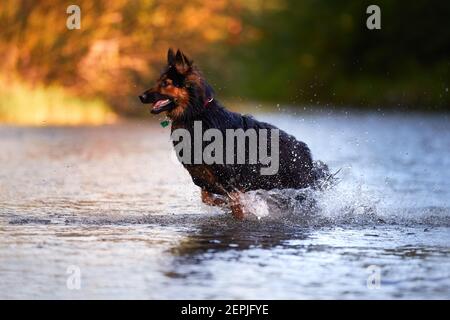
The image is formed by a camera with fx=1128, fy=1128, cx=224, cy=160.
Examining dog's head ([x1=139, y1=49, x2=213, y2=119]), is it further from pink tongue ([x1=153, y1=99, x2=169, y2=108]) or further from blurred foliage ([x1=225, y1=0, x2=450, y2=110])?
blurred foliage ([x1=225, y1=0, x2=450, y2=110])

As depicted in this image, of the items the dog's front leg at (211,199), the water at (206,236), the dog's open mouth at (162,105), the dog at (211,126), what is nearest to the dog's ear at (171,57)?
the dog at (211,126)

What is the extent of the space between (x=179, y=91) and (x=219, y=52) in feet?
110

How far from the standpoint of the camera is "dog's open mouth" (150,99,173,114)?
38.1ft

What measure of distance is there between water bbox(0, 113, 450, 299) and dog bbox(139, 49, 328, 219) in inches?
8.5

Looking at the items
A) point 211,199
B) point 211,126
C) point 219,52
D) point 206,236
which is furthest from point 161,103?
point 219,52

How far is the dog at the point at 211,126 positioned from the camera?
1164 cm

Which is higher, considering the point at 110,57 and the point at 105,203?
the point at 110,57

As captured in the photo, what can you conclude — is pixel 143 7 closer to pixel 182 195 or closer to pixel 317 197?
pixel 182 195

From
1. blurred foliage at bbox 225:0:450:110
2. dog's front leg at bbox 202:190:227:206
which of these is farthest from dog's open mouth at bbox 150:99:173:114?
blurred foliage at bbox 225:0:450:110

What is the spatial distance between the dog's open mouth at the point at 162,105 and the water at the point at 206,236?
1.23 m

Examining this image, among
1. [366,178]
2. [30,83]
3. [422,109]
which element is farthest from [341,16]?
[366,178]

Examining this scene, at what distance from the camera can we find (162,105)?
11664 mm

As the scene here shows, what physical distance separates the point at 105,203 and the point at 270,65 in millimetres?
60347

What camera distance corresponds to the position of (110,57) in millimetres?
38406
